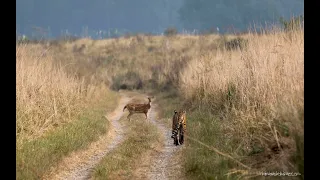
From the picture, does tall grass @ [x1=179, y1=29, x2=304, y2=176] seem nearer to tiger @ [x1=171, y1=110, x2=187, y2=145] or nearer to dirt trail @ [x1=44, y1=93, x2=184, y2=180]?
tiger @ [x1=171, y1=110, x2=187, y2=145]

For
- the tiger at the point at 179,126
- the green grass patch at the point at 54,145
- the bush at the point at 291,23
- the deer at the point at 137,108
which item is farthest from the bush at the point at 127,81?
the tiger at the point at 179,126

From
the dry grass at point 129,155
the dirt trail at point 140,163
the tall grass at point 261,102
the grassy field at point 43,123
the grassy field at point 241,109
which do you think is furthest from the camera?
the grassy field at point 43,123

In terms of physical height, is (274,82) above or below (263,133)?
above

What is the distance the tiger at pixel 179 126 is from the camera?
8129 mm

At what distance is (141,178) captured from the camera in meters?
6.84

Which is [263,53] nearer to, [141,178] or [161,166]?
[161,166]

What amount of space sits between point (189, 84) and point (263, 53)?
533cm

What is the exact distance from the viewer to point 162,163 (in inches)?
305

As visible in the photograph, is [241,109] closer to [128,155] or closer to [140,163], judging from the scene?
[140,163]

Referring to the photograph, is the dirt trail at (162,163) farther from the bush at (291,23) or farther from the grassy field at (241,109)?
the bush at (291,23)
